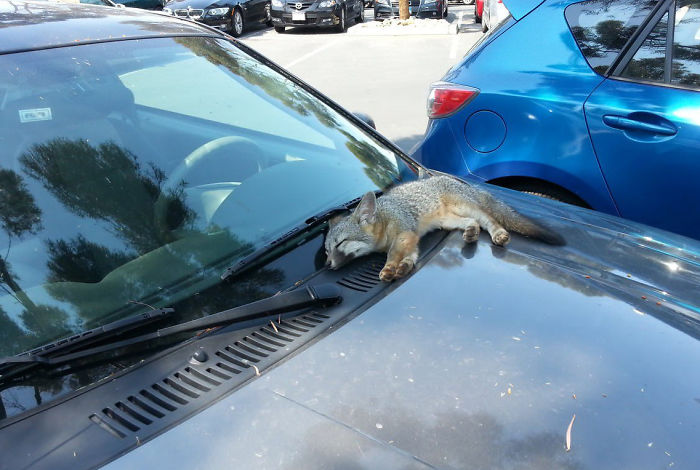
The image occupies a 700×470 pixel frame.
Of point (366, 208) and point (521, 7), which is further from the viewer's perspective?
point (521, 7)

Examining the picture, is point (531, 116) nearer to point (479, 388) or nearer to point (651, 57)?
point (651, 57)

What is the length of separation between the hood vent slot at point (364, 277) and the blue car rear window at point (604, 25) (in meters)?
2.18

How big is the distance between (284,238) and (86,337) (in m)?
0.72

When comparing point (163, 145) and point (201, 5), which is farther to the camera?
point (201, 5)

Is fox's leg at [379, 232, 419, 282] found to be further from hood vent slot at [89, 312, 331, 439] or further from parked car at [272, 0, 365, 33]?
parked car at [272, 0, 365, 33]

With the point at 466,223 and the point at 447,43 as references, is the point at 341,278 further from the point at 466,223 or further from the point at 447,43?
the point at 447,43

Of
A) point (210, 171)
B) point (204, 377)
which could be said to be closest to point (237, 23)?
point (210, 171)

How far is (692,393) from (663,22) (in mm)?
2690

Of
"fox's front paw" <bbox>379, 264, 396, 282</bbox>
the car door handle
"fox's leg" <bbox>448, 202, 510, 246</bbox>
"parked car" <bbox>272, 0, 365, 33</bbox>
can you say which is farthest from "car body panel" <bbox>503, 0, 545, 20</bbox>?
"parked car" <bbox>272, 0, 365, 33</bbox>

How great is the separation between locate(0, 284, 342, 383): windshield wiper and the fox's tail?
0.90 meters

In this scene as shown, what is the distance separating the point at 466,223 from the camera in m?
2.23

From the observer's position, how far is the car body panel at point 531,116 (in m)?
3.24

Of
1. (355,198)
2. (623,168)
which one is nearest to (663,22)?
(623,168)

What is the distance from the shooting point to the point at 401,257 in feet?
6.57
